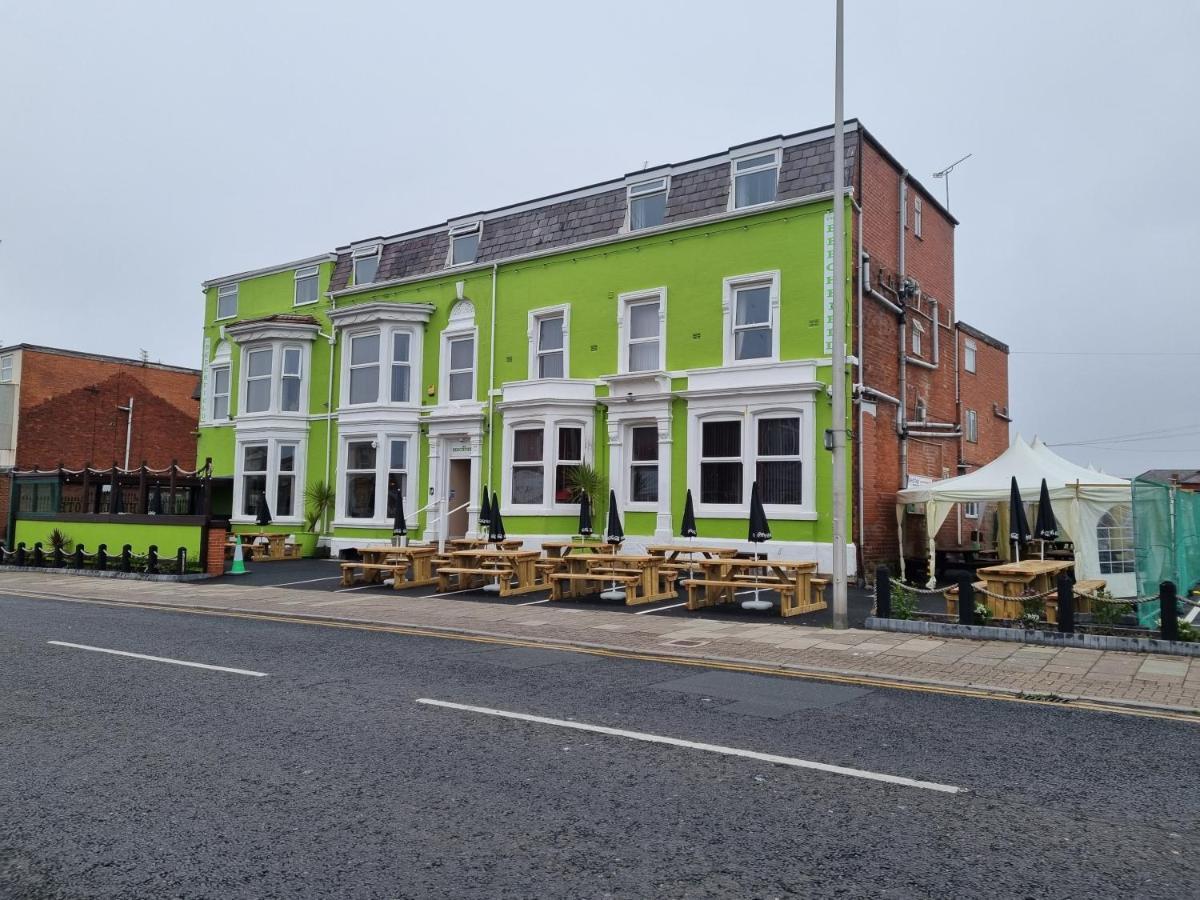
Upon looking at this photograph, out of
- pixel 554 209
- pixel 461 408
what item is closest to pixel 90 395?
pixel 461 408

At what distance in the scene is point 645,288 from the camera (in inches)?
843

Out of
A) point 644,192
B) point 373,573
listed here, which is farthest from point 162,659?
point 644,192

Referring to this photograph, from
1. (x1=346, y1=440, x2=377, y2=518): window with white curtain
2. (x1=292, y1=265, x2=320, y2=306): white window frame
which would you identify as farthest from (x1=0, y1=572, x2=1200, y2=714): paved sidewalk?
(x1=292, y1=265, x2=320, y2=306): white window frame

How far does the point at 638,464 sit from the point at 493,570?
18.8ft

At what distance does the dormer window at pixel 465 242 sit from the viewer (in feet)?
82.8

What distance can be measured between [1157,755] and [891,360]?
15.8m

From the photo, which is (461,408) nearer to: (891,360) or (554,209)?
(554,209)

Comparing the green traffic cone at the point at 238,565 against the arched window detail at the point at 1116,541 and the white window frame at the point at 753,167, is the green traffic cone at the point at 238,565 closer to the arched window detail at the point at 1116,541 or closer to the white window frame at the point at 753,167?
the white window frame at the point at 753,167

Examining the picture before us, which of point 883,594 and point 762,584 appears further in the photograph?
point 762,584

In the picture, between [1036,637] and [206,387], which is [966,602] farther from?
[206,387]

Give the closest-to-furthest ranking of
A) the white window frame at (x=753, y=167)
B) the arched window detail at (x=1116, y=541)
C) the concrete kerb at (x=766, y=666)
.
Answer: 1. the concrete kerb at (x=766, y=666)
2. the arched window detail at (x=1116, y=541)
3. the white window frame at (x=753, y=167)

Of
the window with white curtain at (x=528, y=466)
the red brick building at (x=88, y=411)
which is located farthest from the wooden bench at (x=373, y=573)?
the red brick building at (x=88, y=411)

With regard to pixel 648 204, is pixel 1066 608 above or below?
below

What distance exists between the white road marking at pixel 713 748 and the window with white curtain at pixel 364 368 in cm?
1931
